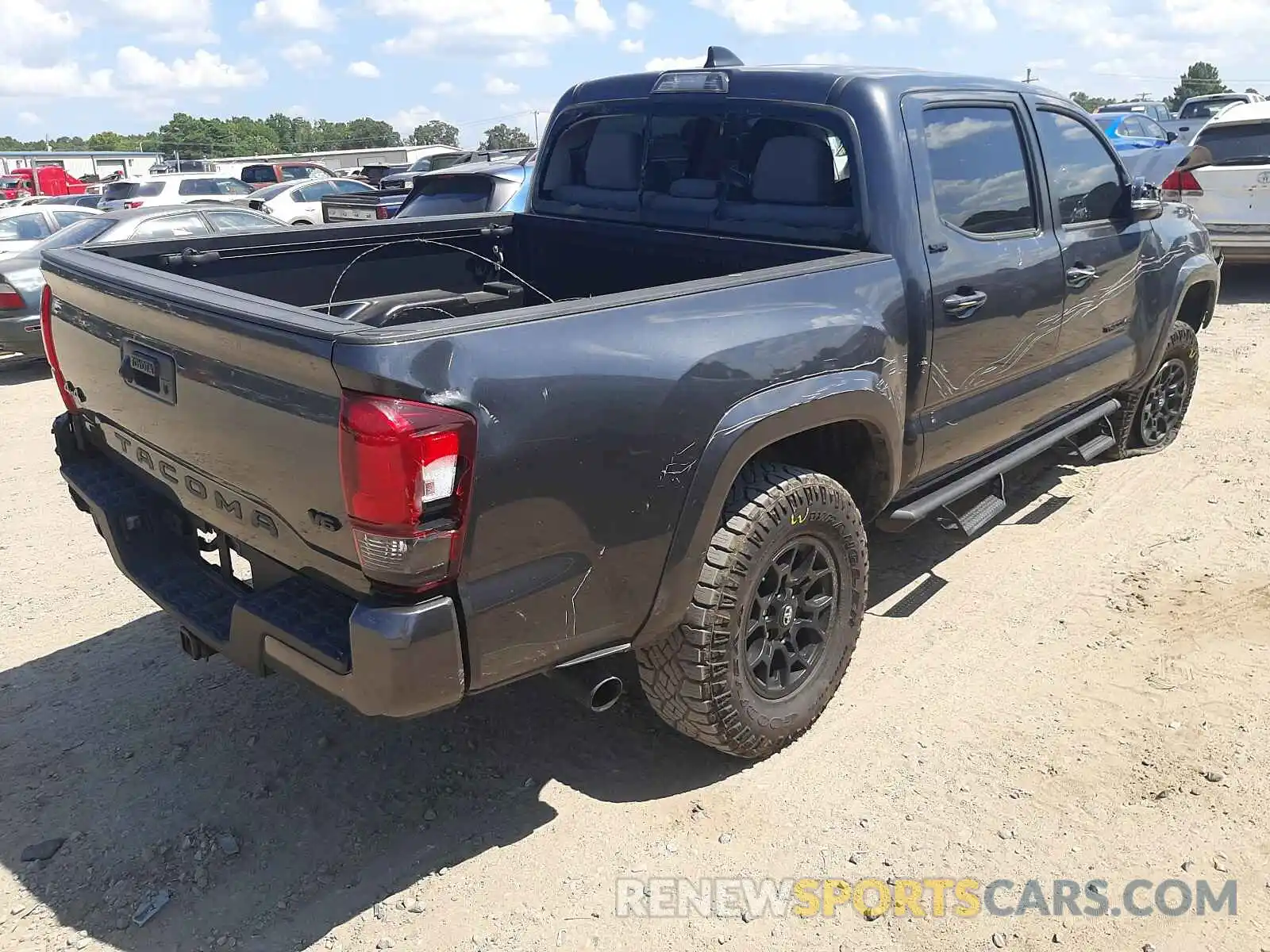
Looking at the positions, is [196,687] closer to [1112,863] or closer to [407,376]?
[407,376]

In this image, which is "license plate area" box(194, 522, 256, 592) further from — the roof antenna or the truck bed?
the roof antenna

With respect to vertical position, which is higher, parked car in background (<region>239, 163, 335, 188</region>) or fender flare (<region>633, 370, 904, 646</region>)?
parked car in background (<region>239, 163, 335, 188</region>)

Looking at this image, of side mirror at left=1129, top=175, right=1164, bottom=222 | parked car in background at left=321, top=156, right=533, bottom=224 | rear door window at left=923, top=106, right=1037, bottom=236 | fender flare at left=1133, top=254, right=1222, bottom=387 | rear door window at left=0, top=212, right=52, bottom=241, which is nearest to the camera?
rear door window at left=923, top=106, right=1037, bottom=236

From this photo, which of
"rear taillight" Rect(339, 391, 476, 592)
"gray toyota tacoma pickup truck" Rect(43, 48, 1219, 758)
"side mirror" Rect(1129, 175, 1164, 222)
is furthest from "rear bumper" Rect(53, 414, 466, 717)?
"side mirror" Rect(1129, 175, 1164, 222)

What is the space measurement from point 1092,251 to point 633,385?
9.42ft

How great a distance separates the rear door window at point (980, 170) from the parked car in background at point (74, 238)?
6.33 metres

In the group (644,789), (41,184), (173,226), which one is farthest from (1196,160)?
(41,184)

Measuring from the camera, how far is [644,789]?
315 cm

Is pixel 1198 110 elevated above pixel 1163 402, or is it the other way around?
pixel 1198 110

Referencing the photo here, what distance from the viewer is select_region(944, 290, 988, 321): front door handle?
3.55 metres

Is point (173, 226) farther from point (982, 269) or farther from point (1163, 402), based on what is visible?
point (1163, 402)

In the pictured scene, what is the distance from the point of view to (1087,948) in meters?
2.51

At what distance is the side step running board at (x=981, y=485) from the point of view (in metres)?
3.75

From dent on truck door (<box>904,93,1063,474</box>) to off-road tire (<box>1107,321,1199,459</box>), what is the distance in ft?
4.84
